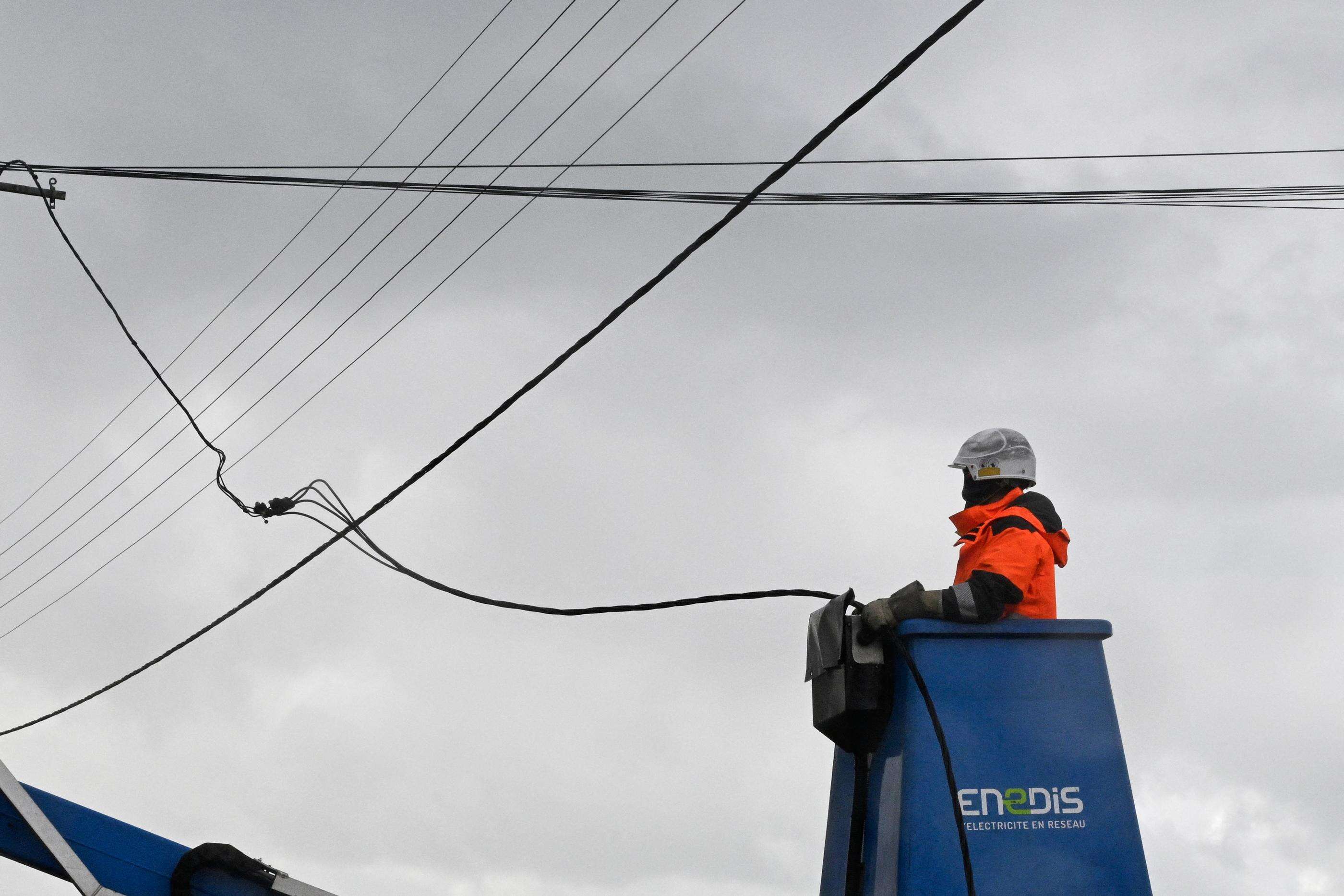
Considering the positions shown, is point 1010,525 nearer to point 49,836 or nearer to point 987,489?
point 987,489

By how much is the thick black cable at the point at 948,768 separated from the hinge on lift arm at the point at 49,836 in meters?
2.46

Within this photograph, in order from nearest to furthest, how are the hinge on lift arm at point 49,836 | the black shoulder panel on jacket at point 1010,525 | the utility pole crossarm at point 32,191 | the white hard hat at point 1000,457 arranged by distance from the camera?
the hinge on lift arm at point 49,836 < the black shoulder panel on jacket at point 1010,525 < the white hard hat at point 1000,457 < the utility pole crossarm at point 32,191

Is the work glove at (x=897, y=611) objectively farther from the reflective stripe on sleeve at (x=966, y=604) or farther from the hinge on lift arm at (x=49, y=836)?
the hinge on lift arm at (x=49, y=836)

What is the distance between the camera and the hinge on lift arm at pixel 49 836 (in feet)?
12.4

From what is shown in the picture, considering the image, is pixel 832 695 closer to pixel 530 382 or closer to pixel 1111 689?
pixel 1111 689

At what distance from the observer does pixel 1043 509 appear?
4.29 m

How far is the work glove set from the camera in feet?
12.5

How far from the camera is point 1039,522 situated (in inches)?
165

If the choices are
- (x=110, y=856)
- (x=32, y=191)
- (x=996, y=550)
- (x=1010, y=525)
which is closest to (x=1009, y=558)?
(x=996, y=550)

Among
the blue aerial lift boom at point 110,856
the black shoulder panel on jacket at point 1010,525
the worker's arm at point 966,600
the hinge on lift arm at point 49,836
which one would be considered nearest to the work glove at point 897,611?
the worker's arm at point 966,600

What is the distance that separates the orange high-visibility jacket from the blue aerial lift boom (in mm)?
2396

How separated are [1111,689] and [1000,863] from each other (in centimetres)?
67

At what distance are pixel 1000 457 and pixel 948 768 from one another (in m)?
1.33

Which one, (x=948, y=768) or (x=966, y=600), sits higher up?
(x=966, y=600)
